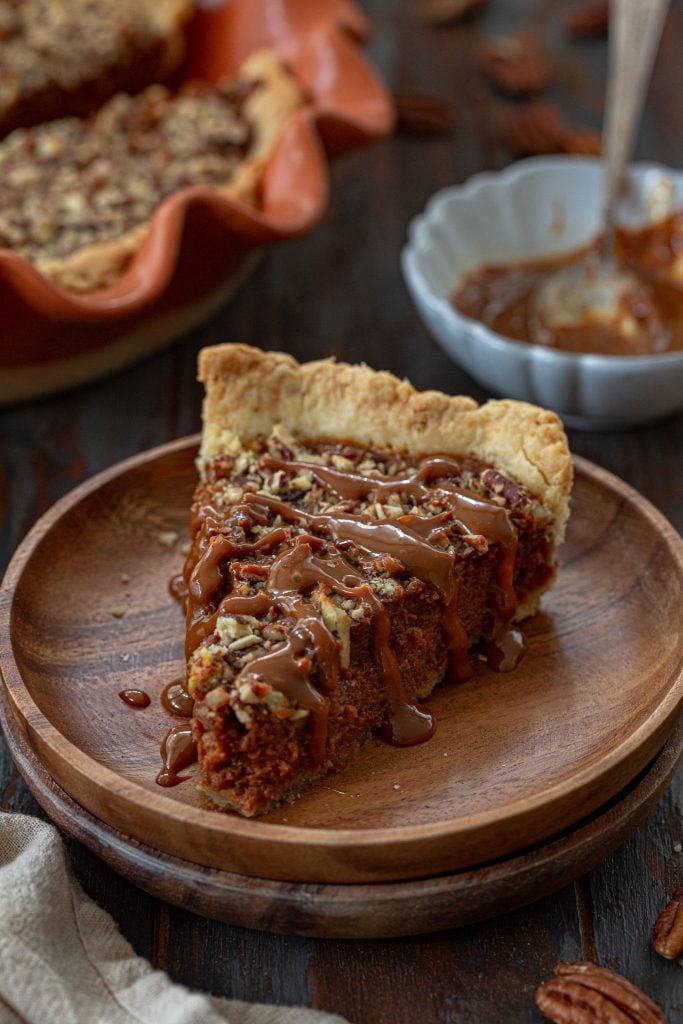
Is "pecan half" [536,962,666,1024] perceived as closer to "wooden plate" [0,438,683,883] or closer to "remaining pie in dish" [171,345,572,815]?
"wooden plate" [0,438,683,883]

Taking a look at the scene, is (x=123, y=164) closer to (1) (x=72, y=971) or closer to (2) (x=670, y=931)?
(1) (x=72, y=971)

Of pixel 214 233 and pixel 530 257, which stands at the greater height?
pixel 214 233

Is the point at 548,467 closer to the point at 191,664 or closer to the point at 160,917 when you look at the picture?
the point at 191,664

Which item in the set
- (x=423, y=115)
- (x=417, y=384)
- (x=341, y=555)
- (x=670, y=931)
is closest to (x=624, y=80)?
(x=417, y=384)

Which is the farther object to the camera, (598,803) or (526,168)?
(526,168)

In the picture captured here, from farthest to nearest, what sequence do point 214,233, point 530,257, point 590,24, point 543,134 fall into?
point 590,24 < point 543,134 < point 530,257 < point 214,233

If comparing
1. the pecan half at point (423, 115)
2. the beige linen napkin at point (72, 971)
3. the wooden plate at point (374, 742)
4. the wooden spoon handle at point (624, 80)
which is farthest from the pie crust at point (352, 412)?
the pecan half at point (423, 115)

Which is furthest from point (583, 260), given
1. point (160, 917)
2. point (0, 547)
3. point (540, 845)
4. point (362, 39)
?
point (160, 917)
